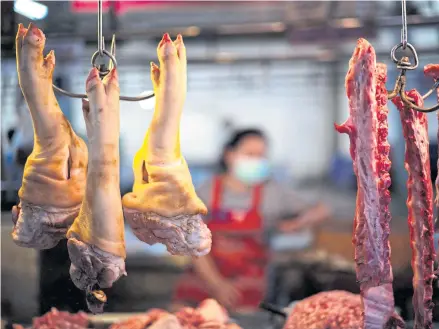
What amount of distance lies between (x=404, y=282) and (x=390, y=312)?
57.3 inches

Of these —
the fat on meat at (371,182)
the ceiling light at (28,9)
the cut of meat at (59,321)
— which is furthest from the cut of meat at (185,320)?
the ceiling light at (28,9)

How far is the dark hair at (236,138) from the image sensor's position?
4.18 m

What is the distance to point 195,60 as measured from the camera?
4.17 metres

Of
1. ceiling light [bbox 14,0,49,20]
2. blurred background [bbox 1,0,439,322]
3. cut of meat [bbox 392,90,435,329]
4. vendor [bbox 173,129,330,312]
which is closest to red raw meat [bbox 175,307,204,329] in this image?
blurred background [bbox 1,0,439,322]

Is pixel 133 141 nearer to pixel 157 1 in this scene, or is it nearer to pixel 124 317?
pixel 157 1

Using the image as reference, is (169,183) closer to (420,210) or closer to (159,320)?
(159,320)

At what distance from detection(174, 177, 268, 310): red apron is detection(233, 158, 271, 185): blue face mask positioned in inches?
5.6

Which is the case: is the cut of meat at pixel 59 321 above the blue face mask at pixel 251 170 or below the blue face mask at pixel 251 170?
below

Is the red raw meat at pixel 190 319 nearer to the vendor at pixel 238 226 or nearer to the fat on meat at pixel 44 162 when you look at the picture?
the fat on meat at pixel 44 162

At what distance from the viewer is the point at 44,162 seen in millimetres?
2320

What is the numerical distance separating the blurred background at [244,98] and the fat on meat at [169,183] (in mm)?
1084

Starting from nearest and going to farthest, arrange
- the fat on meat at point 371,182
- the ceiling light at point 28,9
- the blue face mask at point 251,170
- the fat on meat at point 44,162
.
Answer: the fat on meat at point 371,182 → the fat on meat at point 44,162 → the ceiling light at point 28,9 → the blue face mask at point 251,170

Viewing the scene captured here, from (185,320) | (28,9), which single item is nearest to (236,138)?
(28,9)

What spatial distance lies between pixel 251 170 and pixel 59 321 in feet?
5.53
